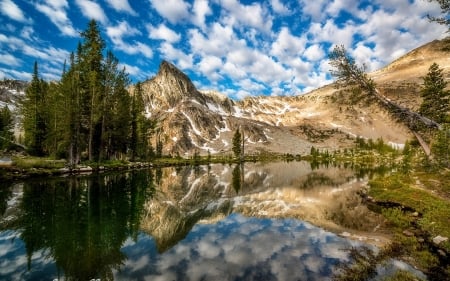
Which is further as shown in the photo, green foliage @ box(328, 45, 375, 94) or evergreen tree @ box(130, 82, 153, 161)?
evergreen tree @ box(130, 82, 153, 161)

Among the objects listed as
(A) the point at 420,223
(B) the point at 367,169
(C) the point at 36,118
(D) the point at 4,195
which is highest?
(C) the point at 36,118

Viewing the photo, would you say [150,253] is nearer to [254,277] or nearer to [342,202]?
[254,277]

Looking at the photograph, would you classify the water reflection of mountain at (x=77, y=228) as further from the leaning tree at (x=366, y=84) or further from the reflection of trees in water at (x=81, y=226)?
the leaning tree at (x=366, y=84)

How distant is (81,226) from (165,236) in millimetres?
4797

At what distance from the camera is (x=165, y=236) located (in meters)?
16.2

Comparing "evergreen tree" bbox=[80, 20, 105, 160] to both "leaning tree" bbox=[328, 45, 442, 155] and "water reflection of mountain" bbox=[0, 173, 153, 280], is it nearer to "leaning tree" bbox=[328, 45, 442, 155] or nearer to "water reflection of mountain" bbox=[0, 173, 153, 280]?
"water reflection of mountain" bbox=[0, 173, 153, 280]

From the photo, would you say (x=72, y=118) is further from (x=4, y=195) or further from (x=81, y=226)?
(x=81, y=226)

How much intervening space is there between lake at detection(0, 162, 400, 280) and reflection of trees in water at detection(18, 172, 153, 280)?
0.14 ft

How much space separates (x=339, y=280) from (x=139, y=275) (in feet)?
24.8

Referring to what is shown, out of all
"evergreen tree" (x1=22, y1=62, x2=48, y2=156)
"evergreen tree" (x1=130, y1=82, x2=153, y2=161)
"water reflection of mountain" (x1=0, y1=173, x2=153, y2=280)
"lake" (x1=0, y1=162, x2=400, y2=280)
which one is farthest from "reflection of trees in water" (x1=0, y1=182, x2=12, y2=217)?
"evergreen tree" (x1=130, y1=82, x2=153, y2=161)

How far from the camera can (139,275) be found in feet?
34.8

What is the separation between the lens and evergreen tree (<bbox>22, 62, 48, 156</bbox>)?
199ft

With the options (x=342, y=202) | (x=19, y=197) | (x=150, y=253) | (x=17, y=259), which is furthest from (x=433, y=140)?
(x=19, y=197)

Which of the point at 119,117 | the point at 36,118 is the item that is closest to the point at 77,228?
the point at 119,117
